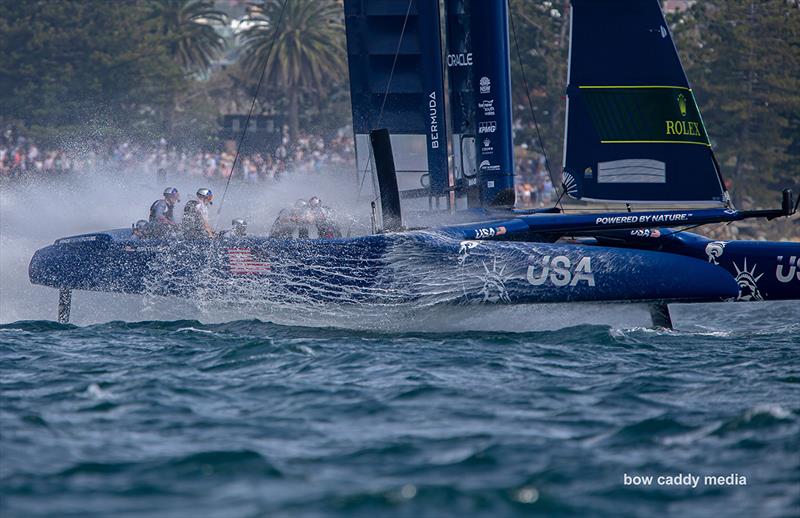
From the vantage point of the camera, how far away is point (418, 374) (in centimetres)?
941

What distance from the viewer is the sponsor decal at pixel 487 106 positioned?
14445 mm

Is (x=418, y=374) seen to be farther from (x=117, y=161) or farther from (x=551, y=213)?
(x=117, y=161)

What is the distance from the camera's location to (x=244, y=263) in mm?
12570

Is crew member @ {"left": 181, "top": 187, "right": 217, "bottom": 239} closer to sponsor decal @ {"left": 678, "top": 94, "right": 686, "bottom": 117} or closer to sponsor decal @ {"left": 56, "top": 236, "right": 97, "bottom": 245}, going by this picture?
sponsor decal @ {"left": 56, "top": 236, "right": 97, "bottom": 245}

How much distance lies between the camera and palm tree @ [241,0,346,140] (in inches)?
1736

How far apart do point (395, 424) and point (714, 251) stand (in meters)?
6.44

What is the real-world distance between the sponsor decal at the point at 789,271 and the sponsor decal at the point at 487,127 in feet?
12.6

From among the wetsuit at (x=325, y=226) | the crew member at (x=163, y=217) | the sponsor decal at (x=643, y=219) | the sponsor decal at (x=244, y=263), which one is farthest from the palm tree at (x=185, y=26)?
the sponsor decal at (x=643, y=219)

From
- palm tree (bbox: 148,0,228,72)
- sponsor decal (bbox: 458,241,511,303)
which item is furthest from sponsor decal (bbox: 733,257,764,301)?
palm tree (bbox: 148,0,228,72)

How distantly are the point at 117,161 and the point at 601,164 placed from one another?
2044 centimetres

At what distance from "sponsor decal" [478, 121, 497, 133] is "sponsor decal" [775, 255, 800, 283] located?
12.6 feet

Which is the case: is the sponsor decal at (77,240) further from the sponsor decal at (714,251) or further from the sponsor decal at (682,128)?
the sponsor decal at (714,251)

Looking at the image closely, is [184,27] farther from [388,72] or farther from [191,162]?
[388,72]

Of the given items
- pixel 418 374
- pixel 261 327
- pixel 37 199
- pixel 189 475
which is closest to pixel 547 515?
pixel 189 475
